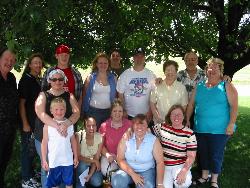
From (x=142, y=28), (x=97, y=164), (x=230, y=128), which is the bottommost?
(x=97, y=164)

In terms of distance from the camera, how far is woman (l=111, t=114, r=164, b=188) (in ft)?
17.5

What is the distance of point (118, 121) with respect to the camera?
5715 mm

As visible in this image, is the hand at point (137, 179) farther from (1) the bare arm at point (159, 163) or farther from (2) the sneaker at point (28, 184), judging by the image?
(2) the sneaker at point (28, 184)

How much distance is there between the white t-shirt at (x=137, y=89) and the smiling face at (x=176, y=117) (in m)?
0.62

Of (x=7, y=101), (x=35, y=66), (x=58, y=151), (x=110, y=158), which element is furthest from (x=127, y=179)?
(x=35, y=66)

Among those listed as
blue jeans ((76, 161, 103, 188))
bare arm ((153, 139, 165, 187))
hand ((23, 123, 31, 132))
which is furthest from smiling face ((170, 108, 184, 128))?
hand ((23, 123, 31, 132))

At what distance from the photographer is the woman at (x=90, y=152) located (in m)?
5.66

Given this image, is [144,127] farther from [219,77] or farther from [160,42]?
[160,42]

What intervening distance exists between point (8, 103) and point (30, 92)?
1.39 ft

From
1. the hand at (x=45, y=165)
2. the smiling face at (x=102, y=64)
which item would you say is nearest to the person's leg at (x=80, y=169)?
the hand at (x=45, y=165)

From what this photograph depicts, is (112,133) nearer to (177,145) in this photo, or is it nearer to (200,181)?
(177,145)

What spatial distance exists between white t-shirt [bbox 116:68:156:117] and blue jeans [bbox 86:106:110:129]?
381 mm

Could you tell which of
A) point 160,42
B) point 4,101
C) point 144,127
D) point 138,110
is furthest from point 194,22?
point 4,101

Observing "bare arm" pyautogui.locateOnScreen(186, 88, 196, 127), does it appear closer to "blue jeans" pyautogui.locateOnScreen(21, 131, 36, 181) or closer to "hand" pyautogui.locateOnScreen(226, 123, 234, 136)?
"hand" pyautogui.locateOnScreen(226, 123, 234, 136)
